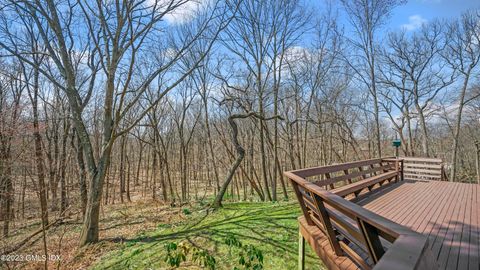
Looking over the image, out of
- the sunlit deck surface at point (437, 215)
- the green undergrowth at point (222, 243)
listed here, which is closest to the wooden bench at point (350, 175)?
the sunlit deck surface at point (437, 215)

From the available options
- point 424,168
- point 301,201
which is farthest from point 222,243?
point 424,168

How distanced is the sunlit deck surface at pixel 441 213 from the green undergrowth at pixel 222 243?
1.67m

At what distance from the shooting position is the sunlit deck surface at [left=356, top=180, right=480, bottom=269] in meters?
2.39

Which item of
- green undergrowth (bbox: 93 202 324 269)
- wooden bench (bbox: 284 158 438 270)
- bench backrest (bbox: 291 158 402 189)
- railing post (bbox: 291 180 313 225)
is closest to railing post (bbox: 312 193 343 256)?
wooden bench (bbox: 284 158 438 270)

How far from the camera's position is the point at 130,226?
7.79 m

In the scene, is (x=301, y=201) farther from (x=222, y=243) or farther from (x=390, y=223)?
(x=222, y=243)

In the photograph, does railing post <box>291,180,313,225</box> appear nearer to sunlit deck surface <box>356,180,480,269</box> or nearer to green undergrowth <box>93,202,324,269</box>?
green undergrowth <box>93,202,324,269</box>

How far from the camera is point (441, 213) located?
12.2ft

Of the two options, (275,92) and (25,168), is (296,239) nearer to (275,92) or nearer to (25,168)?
(275,92)

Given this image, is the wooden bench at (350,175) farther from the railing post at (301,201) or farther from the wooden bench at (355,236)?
the railing post at (301,201)

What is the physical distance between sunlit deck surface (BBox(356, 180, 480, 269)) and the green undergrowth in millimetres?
1673

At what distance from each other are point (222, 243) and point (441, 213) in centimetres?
414

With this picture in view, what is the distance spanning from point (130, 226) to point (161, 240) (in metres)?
2.93

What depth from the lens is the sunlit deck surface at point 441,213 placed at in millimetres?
2395
